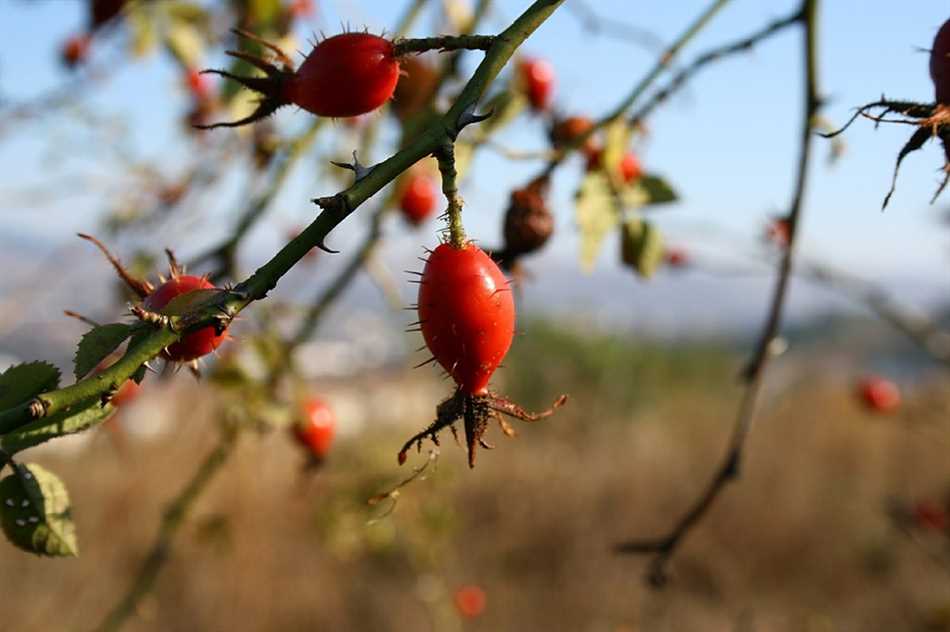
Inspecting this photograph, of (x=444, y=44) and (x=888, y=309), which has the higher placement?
(x=444, y=44)

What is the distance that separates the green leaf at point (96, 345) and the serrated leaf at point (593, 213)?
836mm

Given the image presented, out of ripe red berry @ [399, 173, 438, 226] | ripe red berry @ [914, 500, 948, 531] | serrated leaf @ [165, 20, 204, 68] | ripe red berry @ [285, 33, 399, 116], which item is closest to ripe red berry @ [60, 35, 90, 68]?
serrated leaf @ [165, 20, 204, 68]

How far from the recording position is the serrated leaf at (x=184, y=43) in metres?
1.95

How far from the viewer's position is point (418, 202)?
6.28 feet

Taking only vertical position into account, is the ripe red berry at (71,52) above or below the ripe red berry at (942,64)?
above

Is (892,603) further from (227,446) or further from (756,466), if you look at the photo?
(227,446)

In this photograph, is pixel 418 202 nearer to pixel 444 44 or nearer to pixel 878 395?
pixel 444 44

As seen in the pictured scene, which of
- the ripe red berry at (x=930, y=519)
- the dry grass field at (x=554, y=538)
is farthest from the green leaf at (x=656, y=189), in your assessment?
the dry grass field at (x=554, y=538)

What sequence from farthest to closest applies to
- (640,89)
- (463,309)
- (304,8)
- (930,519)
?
(930,519) → (304,8) → (640,89) → (463,309)

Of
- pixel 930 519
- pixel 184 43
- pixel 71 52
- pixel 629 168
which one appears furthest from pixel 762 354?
pixel 71 52

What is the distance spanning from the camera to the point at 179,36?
77.0 inches

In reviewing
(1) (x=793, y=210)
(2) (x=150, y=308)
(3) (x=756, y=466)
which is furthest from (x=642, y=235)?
(3) (x=756, y=466)

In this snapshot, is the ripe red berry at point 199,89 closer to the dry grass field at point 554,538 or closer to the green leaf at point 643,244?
the green leaf at point 643,244

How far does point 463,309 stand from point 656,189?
767 millimetres
